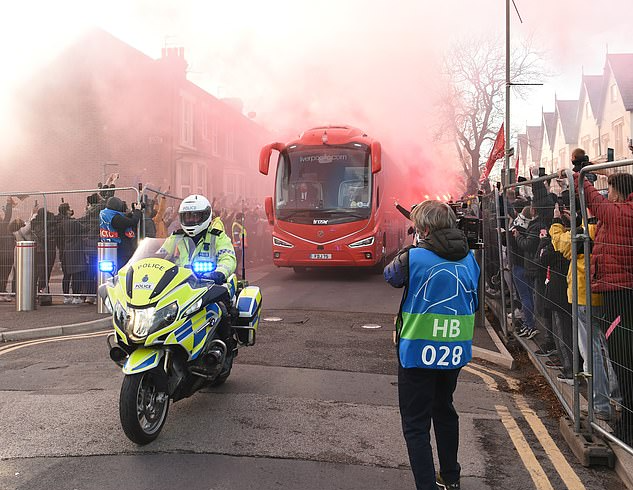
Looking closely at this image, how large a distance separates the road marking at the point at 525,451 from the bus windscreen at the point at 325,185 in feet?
25.7

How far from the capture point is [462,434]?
3857mm

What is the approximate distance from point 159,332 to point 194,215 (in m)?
1.12

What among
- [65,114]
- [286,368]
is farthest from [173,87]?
[286,368]

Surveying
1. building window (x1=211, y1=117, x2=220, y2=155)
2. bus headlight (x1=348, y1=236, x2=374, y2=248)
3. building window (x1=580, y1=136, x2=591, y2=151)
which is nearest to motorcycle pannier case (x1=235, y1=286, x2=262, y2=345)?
bus headlight (x1=348, y1=236, x2=374, y2=248)

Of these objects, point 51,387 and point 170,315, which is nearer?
point 170,315

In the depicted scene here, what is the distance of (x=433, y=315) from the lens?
2.81 meters

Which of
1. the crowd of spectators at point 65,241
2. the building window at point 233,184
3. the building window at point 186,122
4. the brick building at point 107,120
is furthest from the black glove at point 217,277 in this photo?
the building window at point 233,184

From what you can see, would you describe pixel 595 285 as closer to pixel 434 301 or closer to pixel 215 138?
pixel 434 301

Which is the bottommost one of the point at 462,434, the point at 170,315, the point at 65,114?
the point at 462,434

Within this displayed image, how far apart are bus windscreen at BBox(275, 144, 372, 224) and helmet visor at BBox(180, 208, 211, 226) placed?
7.57m

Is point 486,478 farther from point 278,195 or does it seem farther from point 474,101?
point 474,101

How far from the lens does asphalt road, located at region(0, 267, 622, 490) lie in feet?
10.4

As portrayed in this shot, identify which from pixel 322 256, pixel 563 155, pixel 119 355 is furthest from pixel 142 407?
pixel 563 155

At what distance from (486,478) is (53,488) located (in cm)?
228
